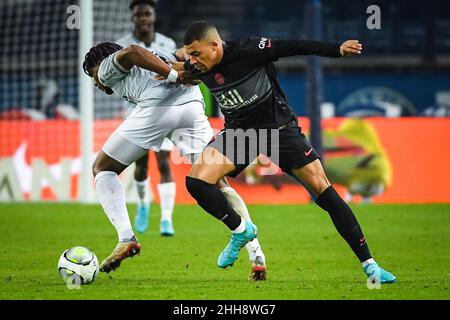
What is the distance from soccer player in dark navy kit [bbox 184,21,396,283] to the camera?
685 centimetres

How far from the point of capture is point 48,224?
39.6ft

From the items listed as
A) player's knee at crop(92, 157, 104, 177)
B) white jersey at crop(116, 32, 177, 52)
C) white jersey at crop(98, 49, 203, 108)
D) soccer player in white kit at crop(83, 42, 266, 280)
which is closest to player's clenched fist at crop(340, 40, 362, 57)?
soccer player in white kit at crop(83, 42, 266, 280)

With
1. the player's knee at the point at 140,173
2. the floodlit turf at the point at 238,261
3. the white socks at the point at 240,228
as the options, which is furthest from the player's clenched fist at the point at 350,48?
the player's knee at the point at 140,173

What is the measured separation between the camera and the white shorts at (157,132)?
7.84m

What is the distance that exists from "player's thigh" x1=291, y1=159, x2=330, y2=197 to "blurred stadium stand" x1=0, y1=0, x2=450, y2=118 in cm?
1214

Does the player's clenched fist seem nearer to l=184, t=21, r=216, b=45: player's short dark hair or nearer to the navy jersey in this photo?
the navy jersey

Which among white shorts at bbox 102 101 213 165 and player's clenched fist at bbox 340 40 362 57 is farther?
white shorts at bbox 102 101 213 165

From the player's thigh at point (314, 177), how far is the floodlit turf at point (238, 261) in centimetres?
66

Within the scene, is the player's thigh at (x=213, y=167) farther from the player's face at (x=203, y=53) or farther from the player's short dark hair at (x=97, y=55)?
the player's short dark hair at (x=97, y=55)

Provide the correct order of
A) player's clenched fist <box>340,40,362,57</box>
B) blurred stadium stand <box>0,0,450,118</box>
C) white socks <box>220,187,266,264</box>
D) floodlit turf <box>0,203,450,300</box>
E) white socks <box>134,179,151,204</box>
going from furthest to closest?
blurred stadium stand <box>0,0,450,118</box>
white socks <box>134,179,151,204</box>
white socks <box>220,187,266,264</box>
floodlit turf <box>0,203,450,300</box>
player's clenched fist <box>340,40,362,57</box>
